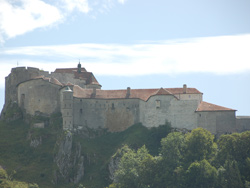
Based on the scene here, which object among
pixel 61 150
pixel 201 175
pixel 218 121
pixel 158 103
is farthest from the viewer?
pixel 158 103

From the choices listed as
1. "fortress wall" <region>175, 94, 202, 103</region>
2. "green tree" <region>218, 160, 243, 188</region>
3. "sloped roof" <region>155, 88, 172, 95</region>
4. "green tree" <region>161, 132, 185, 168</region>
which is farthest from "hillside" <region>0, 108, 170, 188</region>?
"green tree" <region>218, 160, 243, 188</region>

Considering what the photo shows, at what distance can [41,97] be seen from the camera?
140375mm

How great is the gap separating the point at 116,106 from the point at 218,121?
24440 millimetres

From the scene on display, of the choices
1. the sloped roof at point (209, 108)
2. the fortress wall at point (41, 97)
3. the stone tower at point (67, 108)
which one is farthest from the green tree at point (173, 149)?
the fortress wall at point (41, 97)

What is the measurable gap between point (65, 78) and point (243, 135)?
51.5 m

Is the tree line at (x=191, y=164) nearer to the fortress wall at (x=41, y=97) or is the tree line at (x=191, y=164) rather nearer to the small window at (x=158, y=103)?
the small window at (x=158, y=103)

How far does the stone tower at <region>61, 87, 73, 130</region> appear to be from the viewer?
13412 cm

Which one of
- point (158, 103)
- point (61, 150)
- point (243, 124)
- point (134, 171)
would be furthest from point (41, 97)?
point (243, 124)

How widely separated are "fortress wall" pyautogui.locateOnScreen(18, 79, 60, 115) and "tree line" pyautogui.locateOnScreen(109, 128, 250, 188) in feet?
80.9

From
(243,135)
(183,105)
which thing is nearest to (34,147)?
(183,105)

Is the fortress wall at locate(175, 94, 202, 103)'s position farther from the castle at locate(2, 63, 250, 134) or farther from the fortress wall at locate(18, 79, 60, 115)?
the fortress wall at locate(18, 79, 60, 115)

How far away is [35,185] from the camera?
386ft

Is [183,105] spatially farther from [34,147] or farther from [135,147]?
[34,147]

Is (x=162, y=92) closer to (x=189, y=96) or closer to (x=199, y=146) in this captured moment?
(x=189, y=96)
